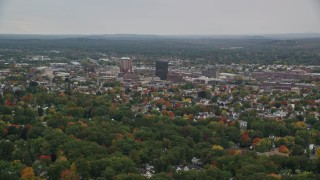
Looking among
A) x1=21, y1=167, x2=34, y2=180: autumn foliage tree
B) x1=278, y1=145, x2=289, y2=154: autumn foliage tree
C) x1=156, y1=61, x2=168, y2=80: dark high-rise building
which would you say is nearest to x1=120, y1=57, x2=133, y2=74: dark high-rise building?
x1=156, y1=61, x2=168, y2=80: dark high-rise building

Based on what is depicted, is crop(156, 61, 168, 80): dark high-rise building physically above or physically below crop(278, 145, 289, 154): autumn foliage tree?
below

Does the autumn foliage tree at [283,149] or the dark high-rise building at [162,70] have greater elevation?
the autumn foliage tree at [283,149]

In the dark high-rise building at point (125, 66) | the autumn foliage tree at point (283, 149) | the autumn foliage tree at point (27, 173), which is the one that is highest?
the autumn foliage tree at point (27, 173)

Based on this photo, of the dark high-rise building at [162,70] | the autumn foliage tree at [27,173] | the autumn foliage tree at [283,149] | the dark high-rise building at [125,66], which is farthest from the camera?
the dark high-rise building at [125,66]

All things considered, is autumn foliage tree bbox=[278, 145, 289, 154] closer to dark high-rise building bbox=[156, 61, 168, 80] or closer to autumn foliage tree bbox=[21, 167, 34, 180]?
autumn foliage tree bbox=[21, 167, 34, 180]

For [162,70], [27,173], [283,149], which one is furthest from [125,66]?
[27,173]

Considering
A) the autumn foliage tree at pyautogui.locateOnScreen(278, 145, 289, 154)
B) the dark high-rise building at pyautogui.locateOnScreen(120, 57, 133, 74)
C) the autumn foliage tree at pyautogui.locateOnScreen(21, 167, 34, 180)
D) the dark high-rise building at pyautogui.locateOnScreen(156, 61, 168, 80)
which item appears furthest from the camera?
the dark high-rise building at pyautogui.locateOnScreen(120, 57, 133, 74)

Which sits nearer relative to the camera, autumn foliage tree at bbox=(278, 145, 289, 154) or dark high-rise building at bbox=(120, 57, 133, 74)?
autumn foliage tree at bbox=(278, 145, 289, 154)

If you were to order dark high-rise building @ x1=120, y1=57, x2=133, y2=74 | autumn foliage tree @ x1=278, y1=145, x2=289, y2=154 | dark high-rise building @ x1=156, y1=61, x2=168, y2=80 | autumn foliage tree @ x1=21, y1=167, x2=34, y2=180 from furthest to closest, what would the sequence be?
dark high-rise building @ x1=120, y1=57, x2=133, y2=74 < dark high-rise building @ x1=156, y1=61, x2=168, y2=80 < autumn foliage tree @ x1=278, y1=145, x2=289, y2=154 < autumn foliage tree @ x1=21, y1=167, x2=34, y2=180

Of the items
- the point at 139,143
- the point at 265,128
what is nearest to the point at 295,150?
the point at 265,128

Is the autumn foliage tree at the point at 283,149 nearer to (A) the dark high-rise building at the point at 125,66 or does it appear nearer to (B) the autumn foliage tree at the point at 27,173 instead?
(B) the autumn foliage tree at the point at 27,173

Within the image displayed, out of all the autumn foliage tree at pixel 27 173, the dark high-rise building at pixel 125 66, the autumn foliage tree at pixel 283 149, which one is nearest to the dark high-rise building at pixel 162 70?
the dark high-rise building at pixel 125 66

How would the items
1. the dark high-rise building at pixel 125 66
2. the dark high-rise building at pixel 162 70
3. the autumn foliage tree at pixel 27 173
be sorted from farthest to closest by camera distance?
the dark high-rise building at pixel 125 66 → the dark high-rise building at pixel 162 70 → the autumn foliage tree at pixel 27 173
